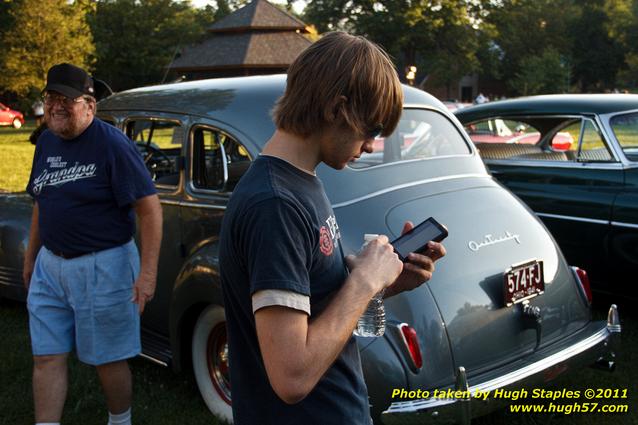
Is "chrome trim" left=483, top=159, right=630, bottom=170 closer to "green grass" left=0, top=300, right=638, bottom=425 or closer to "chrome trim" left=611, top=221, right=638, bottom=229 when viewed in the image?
"chrome trim" left=611, top=221, right=638, bottom=229

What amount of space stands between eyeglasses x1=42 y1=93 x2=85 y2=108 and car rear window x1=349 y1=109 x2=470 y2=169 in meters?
1.68

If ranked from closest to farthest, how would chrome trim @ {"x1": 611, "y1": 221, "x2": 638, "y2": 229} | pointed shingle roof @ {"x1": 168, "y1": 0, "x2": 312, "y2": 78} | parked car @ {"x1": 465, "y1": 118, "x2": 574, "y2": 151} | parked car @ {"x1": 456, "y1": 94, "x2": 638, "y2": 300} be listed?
chrome trim @ {"x1": 611, "y1": 221, "x2": 638, "y2": 229}
parked car @ {"x1": 456, "y1": 94, "x2": 638, "y2": 300}
parked car @ {"x1": 465, "y1": 118, "x2": 574, "y2": 151}
pointed shingle roof @ {"x1": 168, "y1": 0, "x2": 312, "y2": 78}

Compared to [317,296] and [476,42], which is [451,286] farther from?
[476,42]

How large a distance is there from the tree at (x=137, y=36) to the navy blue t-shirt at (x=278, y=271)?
57602mm

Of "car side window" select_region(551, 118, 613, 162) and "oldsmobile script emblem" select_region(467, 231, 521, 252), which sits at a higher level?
"car side window" select_region(551, 118, 613, 162)

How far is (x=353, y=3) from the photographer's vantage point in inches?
2462

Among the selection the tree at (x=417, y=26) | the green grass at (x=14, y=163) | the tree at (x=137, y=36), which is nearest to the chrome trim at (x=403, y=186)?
the green grass at (x=14, y=163)

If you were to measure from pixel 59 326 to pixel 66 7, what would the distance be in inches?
1683

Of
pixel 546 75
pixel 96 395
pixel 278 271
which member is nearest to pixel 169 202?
pixel 96 395

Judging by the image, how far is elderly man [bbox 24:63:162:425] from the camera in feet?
10.8

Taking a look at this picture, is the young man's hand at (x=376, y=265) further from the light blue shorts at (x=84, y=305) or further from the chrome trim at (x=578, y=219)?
the chrome trim at (x=578, y=219)

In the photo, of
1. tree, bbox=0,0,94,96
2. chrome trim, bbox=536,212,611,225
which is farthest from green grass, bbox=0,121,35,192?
tree, bbox=0,0,94,96

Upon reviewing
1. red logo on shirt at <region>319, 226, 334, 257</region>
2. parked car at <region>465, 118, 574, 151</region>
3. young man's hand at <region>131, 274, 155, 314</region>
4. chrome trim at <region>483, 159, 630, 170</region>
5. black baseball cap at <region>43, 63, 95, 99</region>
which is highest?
black baseball cap at <region>43, 63, 95, 99</region>

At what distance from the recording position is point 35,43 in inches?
1580
